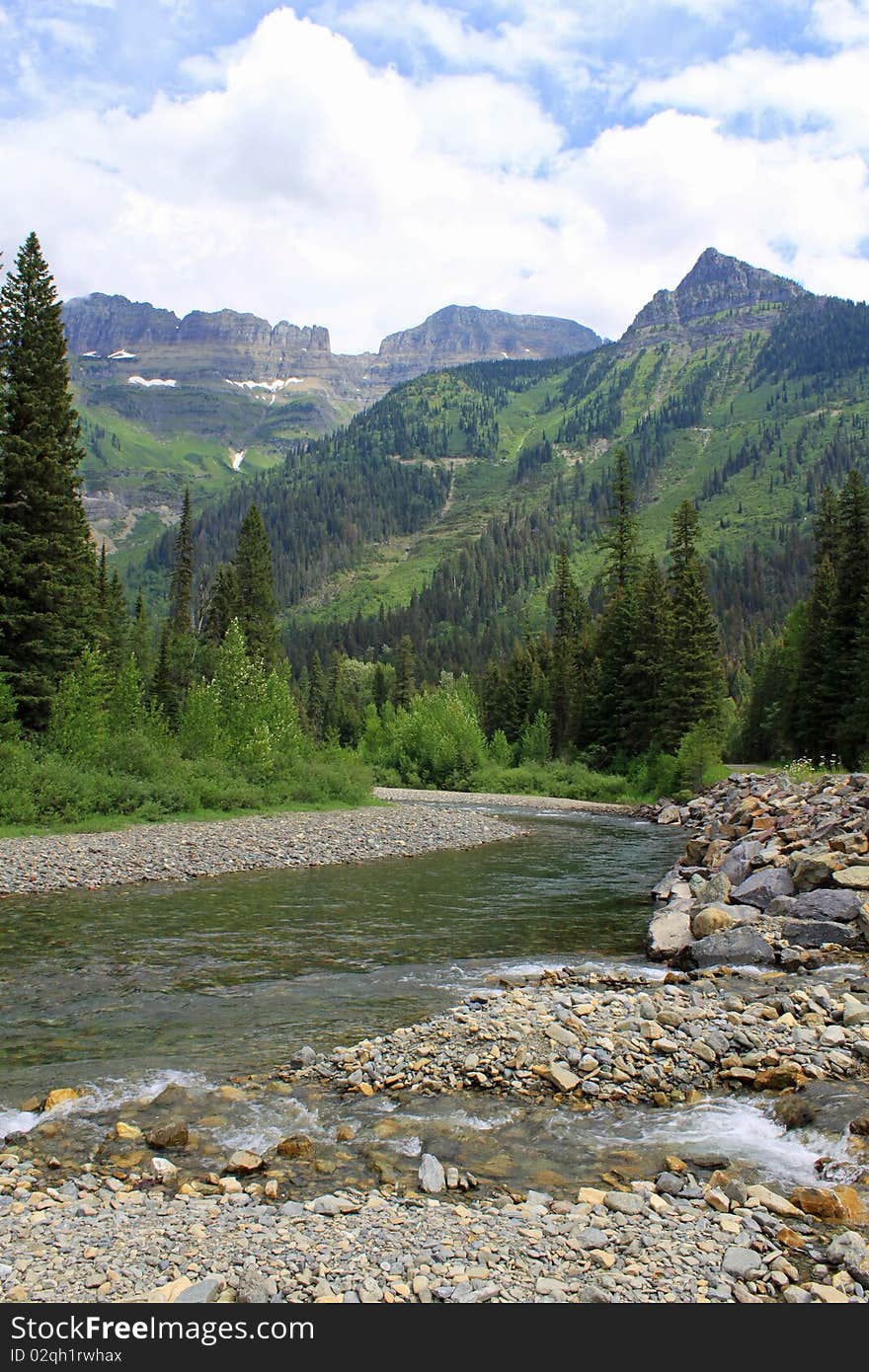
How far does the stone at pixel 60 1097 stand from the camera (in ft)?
30.1

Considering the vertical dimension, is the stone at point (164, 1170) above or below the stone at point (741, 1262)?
below

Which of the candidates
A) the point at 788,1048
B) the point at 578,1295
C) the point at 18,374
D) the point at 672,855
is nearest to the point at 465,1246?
the point at 578,1295

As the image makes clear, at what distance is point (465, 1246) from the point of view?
6.09m

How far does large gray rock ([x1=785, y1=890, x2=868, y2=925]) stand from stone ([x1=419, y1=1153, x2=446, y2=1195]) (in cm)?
1122

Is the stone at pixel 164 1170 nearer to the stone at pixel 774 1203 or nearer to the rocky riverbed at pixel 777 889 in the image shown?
the stone at pixel 774 1203

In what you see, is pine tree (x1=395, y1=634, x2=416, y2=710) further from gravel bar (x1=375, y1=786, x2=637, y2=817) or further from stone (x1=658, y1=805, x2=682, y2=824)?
stone (x1=658, y1=805, x2=682, y2=824)

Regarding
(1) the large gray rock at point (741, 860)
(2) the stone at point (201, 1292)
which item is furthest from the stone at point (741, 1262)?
(1) the large gray rock at point (741, 860)

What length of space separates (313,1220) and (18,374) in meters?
42.7

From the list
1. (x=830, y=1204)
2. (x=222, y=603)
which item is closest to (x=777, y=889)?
(x=830, y=1204)

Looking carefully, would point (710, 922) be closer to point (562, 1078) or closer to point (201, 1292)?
point (562, 1078)

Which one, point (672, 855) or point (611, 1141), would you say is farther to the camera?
point (672, 855)

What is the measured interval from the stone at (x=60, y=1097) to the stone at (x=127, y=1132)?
1095mm

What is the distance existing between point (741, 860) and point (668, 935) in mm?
6337
